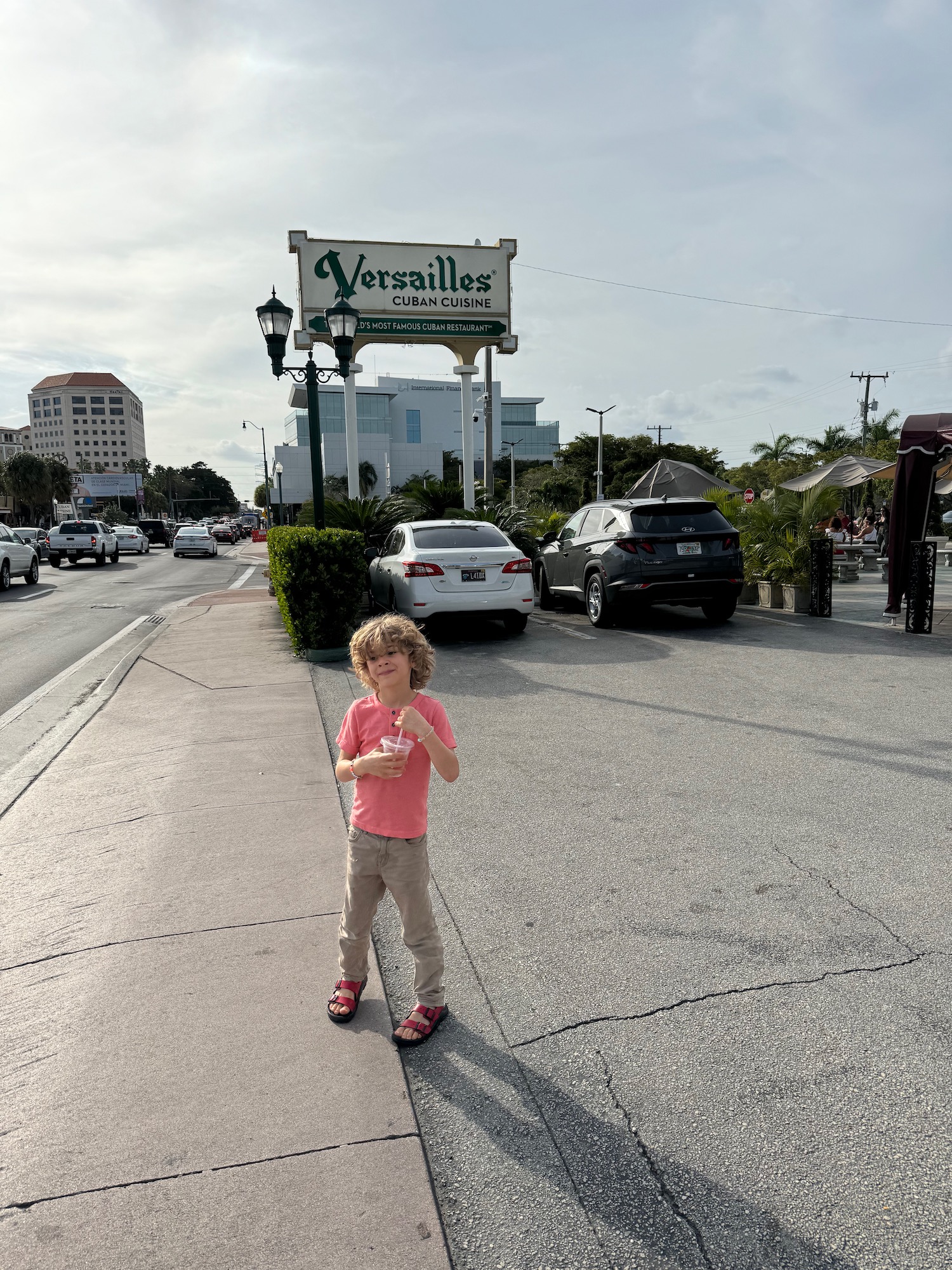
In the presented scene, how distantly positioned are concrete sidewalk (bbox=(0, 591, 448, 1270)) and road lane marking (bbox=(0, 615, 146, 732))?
296 cm

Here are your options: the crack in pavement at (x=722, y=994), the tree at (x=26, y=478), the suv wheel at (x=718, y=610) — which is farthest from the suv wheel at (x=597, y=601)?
the tree at (x=26, y=478)

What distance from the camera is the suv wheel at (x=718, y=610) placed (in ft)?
37.3

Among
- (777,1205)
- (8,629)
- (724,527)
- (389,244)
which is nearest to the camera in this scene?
(777,1205)

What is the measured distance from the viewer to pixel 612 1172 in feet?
7.36

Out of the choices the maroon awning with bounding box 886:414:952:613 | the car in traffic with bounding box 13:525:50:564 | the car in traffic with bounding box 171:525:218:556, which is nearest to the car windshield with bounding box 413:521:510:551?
the maroon awning with bounding box 886:414:952:613

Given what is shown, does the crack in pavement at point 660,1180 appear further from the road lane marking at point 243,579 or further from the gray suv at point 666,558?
the road lane marking at point 243,579

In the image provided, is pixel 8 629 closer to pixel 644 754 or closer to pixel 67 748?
pixel 67 748

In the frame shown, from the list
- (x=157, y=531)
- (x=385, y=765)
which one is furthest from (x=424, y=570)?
(x=157, y=531)

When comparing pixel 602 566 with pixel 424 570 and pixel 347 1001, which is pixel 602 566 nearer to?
pixel 424 570

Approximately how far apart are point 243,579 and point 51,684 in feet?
54.5

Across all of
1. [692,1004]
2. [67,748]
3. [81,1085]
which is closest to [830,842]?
[692,1004]

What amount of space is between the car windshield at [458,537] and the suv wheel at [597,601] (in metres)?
1.37

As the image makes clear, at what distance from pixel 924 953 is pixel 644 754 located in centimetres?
274

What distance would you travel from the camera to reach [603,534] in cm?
1165
